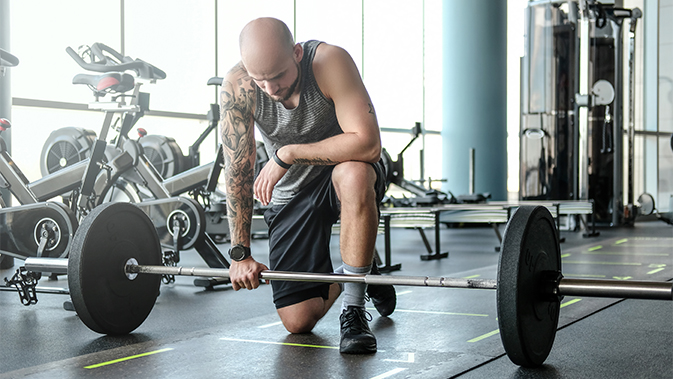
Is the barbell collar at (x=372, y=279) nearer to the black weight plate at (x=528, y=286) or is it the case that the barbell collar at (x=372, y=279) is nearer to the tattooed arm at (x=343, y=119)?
the black weight plate at (x=528, y=286)

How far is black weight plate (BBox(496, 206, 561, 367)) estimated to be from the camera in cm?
130

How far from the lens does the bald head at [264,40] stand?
1475mm

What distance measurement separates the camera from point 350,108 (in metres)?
1.59

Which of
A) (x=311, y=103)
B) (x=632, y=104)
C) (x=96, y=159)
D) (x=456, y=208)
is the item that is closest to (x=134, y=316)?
(x=311, y=103)

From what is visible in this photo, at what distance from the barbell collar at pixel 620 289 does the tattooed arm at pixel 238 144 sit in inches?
30.7

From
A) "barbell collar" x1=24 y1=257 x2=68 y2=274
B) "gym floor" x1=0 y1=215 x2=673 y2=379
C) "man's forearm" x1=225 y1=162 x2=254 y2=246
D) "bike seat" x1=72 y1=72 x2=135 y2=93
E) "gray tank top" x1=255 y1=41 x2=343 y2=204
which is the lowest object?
"gym floor" x1=0 y1=215 x2=673 y2=379

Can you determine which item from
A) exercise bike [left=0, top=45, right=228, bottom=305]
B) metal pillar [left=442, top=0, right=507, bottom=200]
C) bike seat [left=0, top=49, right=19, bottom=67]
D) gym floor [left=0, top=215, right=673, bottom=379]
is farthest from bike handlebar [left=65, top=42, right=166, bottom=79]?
metal pillar [left=442, top=0, right=507, bottom=200]

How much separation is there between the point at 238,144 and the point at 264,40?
12.4 inches

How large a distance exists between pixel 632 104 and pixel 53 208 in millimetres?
5949

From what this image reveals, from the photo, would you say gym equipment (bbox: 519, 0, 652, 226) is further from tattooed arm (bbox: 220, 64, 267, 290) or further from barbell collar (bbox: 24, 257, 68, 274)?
barbell collar (bbox: 24, 257, 68, 274)

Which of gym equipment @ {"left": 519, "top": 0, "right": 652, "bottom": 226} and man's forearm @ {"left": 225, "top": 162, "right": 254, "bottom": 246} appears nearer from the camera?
man's forearm @ {"left": 225, "top": 162, "right": 254, "bottom": 246}

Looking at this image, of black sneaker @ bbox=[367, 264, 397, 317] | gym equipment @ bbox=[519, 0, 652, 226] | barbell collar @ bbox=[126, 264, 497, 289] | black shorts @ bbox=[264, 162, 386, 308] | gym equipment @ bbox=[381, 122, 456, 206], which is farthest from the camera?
gym equipment @ bbox=[519, 0, 652, 226]

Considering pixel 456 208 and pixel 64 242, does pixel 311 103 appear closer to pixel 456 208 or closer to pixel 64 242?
pixel 64 242

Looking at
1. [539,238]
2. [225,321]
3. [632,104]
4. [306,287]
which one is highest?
[632,104]
